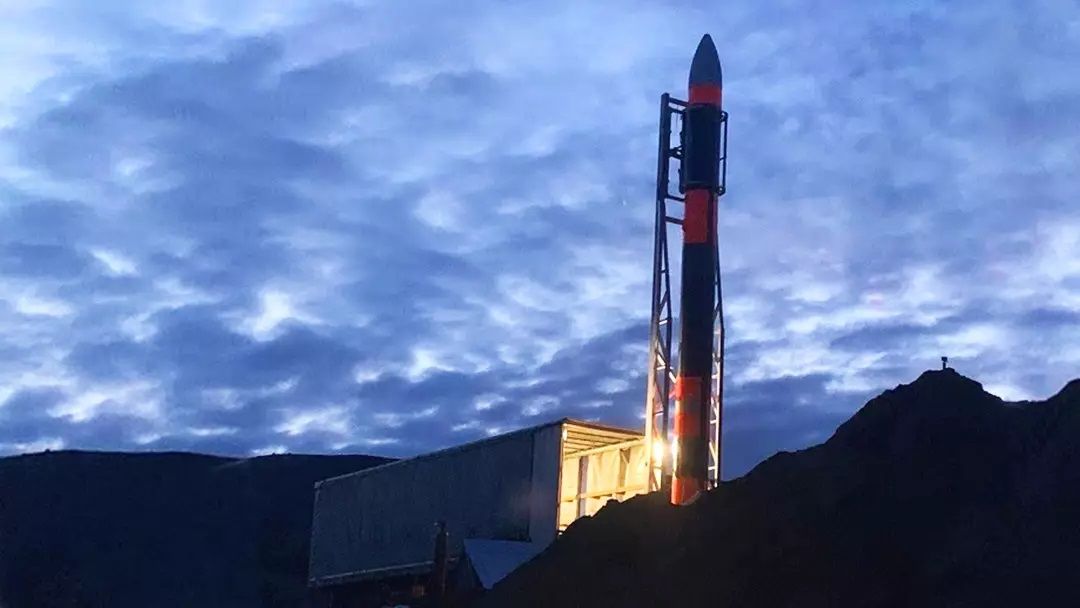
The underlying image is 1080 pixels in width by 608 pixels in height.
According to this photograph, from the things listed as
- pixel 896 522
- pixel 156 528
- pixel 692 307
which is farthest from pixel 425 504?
pixel 156 528

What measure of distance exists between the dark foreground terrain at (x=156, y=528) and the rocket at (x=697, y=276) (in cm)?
6056

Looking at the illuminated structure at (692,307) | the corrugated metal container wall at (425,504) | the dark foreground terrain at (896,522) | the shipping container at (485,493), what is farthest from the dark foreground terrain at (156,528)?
Answer: the dark foreground terrain at (896,522)

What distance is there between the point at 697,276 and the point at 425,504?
12.2m

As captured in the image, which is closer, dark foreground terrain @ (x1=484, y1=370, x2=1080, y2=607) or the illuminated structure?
dark foreground terrain @ (x1=484, y1=370, x2=1080, y2=607)

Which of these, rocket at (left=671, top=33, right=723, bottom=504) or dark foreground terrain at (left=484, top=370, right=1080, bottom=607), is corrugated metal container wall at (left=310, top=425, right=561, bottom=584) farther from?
dark foreground terrain at (left=484, top=370, right=1080, bottom=607)

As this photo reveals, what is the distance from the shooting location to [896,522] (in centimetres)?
2255

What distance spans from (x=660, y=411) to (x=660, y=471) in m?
1.79

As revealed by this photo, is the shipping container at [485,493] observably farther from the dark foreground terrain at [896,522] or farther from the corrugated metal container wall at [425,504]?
the dark foreground terrain at [896,522]

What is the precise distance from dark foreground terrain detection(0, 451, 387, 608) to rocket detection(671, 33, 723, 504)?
60558mm

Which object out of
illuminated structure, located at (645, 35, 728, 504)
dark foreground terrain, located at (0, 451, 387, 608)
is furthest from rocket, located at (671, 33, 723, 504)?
dark foreground terrain, located at (0, 451, 387, 608)

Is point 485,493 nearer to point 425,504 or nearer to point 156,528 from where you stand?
point 425,504

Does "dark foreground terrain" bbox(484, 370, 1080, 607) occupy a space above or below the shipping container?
below

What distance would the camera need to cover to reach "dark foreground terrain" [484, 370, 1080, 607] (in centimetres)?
2050

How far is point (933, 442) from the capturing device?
2377cm
